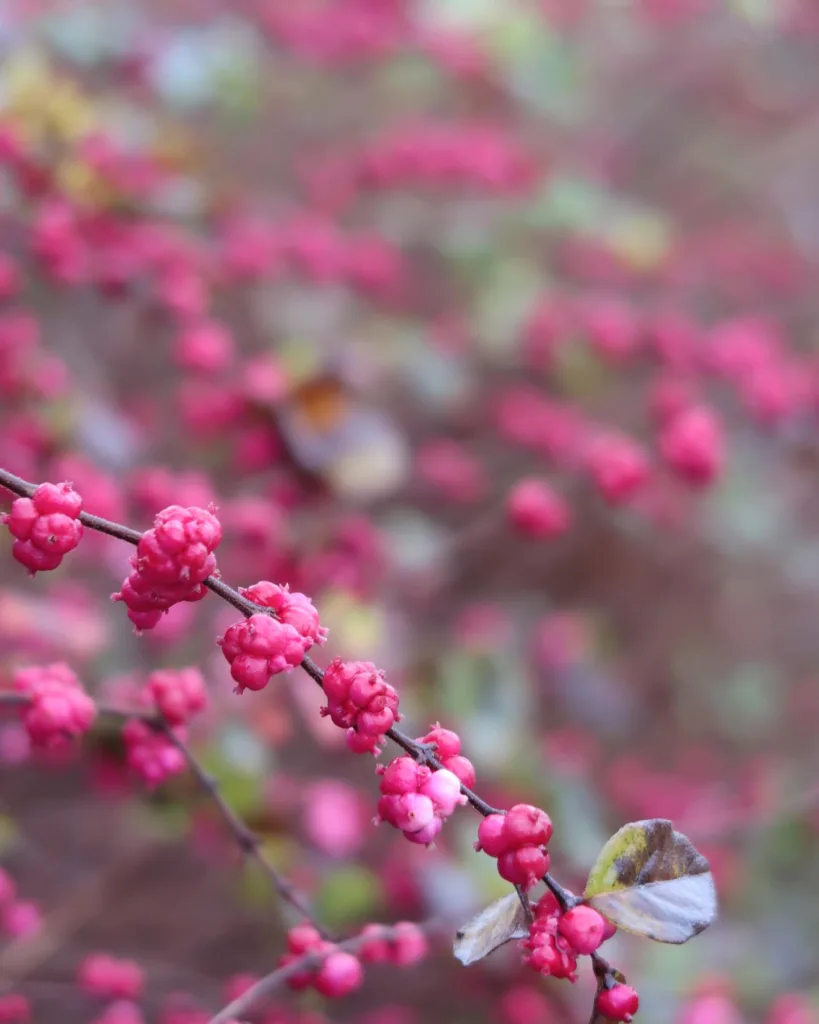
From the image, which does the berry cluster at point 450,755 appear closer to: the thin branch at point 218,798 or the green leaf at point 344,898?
the thin branch at point 218,798

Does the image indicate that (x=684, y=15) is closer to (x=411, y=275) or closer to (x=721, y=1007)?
(x=411, y=275)

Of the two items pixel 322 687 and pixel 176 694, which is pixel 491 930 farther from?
pixel 176 694

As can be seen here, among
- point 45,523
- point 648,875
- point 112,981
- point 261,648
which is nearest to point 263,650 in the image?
point 261,648

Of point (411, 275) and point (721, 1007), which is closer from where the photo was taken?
point (721, 1007)

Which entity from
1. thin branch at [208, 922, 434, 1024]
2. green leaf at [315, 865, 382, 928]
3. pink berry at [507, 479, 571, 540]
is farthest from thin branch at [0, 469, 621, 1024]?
pink berry at [507, 479, 571, 540]

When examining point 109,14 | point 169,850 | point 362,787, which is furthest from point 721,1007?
point 109,14
